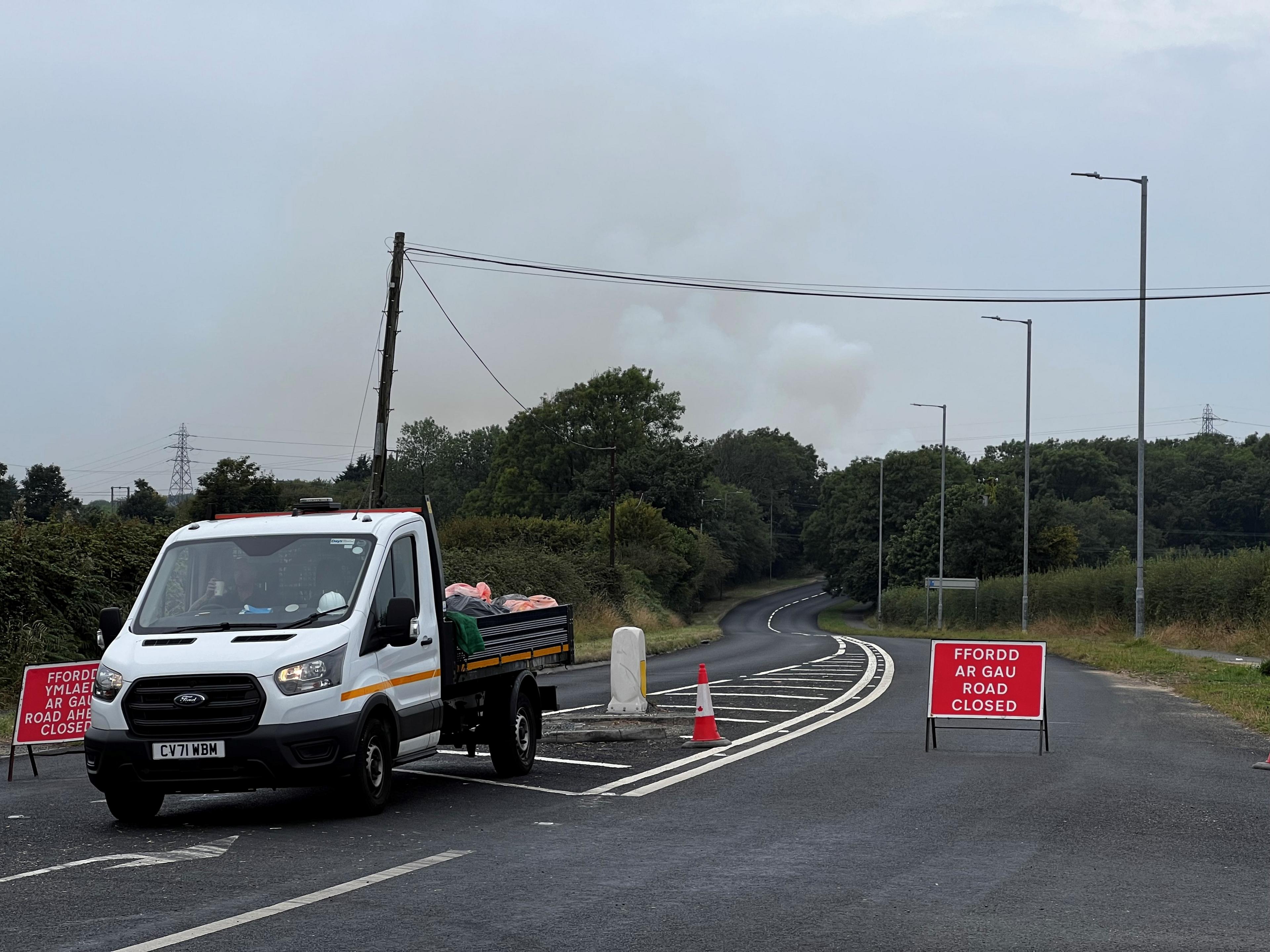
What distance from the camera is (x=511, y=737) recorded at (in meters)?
11.9

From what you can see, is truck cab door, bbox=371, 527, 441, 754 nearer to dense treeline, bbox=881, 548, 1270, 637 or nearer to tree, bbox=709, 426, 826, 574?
dense treeline, bbox=881, 548, 1270, 637

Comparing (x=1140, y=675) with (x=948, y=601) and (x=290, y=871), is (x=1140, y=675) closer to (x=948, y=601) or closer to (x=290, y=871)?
(x=290, y=871)

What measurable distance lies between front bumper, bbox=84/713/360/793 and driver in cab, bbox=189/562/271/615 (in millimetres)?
1137

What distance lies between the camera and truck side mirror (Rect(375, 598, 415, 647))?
10.0 m

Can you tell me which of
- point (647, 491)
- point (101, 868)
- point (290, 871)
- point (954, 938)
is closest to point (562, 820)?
point (290, 871)

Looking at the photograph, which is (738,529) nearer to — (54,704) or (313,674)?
(54,704)

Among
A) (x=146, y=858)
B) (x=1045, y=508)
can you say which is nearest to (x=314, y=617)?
(x=146, y=858)

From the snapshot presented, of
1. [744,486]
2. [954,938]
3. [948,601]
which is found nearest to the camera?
[954,938]

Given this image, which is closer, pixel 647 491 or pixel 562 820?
pixel 562 820

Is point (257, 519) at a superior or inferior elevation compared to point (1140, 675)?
superior

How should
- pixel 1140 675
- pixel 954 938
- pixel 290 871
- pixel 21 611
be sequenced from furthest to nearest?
pixel 1140 675 → pixel 21 611 → pixel 290 871 → pixel 954 938

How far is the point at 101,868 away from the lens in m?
7.96

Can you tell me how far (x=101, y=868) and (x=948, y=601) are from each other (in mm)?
68965

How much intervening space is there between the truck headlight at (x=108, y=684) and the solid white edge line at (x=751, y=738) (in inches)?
145
